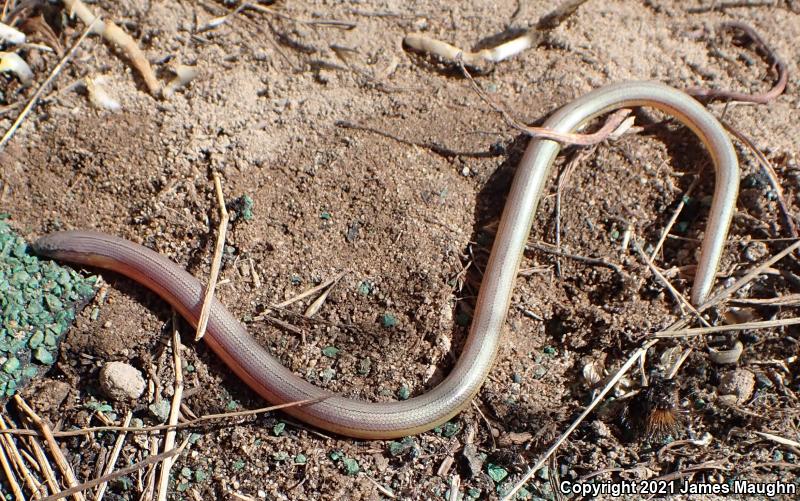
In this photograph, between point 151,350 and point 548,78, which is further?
point 548,78

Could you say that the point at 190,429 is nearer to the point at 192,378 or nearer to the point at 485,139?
the point at 192,378

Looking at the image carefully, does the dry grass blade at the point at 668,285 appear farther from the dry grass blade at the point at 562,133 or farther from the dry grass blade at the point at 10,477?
the dry grass blade at the point at 10,477

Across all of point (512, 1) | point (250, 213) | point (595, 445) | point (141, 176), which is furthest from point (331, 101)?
point (595, 445)

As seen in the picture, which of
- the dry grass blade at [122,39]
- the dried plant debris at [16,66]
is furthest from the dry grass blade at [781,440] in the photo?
the dried plant debris at [16,66]

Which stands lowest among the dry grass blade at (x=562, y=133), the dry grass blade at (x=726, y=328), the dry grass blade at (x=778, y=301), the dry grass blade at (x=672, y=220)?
the dry grass blade at (x=726, y=328)

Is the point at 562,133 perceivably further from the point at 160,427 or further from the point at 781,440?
the point at 160,427

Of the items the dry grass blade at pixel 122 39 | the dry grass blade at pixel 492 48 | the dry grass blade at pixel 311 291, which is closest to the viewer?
the dry grass blade at pixel 311 291

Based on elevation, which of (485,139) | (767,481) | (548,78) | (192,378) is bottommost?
(767,481)

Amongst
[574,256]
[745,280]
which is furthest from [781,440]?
[574,256]
